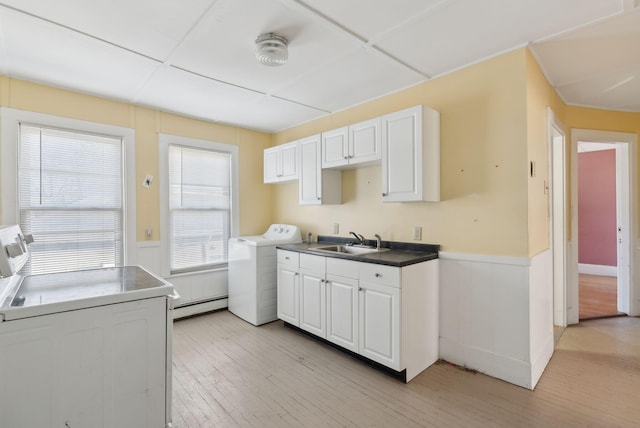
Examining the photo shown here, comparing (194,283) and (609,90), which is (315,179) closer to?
(194,283)

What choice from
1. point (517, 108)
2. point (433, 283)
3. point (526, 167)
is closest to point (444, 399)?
point (433, 283)

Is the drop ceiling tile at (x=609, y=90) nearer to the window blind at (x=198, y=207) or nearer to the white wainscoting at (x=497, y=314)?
the white wainscoting at (x=497, y=314)

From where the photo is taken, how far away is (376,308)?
2.44 meters

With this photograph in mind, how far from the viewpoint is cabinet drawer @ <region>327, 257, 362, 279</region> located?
2.61 m

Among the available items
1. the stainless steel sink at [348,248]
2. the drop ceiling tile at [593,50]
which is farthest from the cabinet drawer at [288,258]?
the drop ceiling tile at [593,50]

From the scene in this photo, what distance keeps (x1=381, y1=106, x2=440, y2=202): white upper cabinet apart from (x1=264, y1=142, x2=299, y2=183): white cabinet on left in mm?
1317

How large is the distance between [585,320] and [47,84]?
611 cm

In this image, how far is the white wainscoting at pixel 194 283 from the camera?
3.46 meters

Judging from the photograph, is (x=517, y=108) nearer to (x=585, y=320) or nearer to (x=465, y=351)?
(x=465, y=351)

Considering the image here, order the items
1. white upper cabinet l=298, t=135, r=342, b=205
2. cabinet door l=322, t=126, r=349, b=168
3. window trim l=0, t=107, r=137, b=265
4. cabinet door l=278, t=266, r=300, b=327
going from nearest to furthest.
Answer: window trim l=0, t=107, r=137, b=265 → cabinet door l=322, t=126, r=349, b=168 → cabinet door l=278, t=266, r=300, b=327 → white upper cabinet l=298, t=135, r=342, b=205

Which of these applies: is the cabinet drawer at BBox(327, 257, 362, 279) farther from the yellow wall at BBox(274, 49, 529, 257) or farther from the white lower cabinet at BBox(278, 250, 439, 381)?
the yellow wall at BBox(274, 49, 529, 257)

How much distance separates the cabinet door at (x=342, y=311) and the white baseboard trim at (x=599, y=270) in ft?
19.3

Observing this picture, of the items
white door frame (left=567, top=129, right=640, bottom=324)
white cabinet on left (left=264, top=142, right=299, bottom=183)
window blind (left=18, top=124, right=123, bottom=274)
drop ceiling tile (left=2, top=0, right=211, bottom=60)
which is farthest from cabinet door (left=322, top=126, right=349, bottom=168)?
white door frame (left=567, top=129, right=640, bottom=324)

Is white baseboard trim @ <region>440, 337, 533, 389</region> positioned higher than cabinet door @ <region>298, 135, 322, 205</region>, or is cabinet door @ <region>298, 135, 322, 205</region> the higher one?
cabinet door @ <region>298, 135, 322, 205</region>
